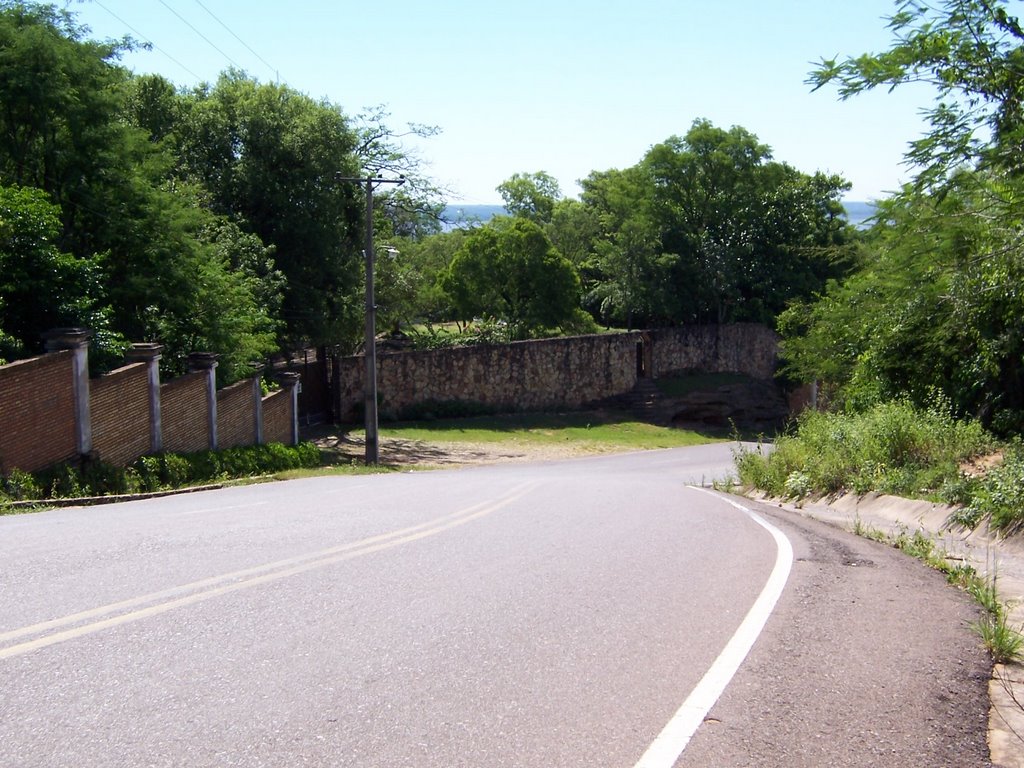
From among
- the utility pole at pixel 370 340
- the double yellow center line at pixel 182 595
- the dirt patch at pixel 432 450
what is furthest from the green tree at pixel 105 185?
the double yellow center line at pixel 182 595

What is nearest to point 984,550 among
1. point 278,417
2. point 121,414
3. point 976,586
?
point 976,586

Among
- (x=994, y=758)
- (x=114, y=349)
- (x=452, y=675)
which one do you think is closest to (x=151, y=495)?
(x=114, y=349)

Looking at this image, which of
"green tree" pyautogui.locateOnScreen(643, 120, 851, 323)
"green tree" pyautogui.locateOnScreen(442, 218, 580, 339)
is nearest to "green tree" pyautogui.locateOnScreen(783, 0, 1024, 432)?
"green tree" pyautogui.locateOnScreen(442, 218, 580, 339)

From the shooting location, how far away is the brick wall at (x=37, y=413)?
1631 centimetres

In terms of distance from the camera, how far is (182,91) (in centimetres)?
3938

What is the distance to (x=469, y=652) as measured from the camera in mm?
5590

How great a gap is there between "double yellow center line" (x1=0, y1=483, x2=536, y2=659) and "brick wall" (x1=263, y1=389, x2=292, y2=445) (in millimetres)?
19248

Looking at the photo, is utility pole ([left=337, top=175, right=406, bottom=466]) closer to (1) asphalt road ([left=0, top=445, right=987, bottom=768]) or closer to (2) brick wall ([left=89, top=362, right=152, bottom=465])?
(2) brick wall ([left=89, top=362, right=152, bottom=465])

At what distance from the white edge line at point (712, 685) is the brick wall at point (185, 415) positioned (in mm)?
16661

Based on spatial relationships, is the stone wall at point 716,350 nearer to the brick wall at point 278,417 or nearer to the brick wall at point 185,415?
the brick wall at point 278,417

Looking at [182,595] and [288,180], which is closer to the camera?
[182,595]

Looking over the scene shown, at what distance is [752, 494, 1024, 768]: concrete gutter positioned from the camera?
15.5 ft

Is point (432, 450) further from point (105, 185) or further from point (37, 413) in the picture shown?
point (37, 413)

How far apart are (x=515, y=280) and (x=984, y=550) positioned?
38624 mm
